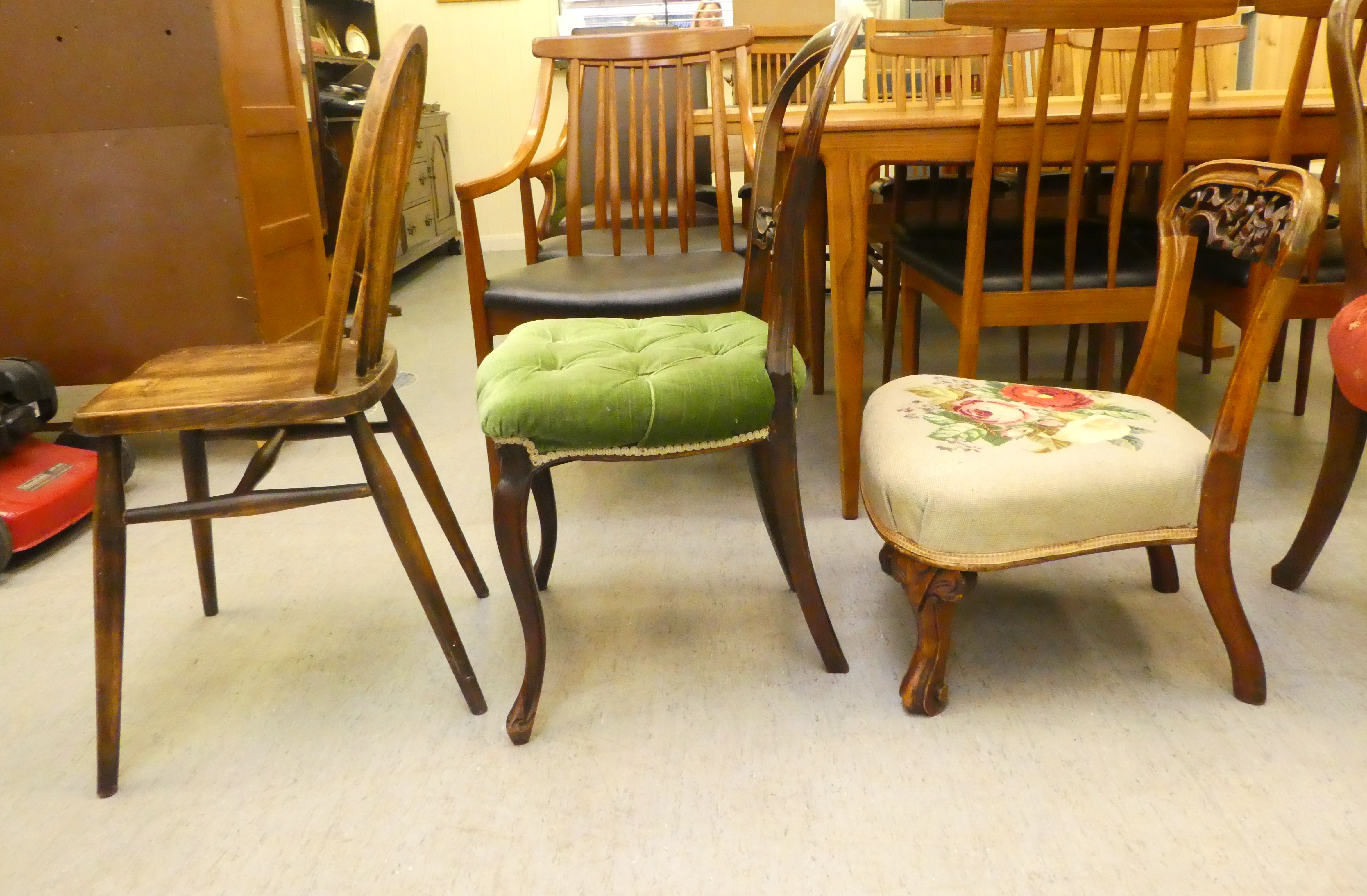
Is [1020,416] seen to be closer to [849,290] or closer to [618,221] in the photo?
[849,290]

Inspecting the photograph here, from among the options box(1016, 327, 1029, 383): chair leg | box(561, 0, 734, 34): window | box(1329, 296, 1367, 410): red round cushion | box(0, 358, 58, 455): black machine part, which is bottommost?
box(1016, 327, 1029, 383): chair leg

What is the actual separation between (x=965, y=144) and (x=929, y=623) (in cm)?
84

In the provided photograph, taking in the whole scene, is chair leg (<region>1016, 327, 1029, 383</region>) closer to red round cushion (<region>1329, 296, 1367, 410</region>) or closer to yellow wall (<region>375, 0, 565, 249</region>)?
red round cushion (<region>1329, 296, 1367, 410</region>)

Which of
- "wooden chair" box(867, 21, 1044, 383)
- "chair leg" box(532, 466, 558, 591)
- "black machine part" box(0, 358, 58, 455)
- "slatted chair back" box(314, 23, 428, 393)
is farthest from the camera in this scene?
"wooden chair" box(867, 21, 1044, 383)

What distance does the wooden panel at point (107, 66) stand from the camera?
192 centimetres

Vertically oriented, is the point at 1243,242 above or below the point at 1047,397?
above

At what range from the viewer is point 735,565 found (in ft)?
5.39

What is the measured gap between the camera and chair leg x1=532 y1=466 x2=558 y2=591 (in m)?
1.50

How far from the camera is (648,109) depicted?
6.73ft

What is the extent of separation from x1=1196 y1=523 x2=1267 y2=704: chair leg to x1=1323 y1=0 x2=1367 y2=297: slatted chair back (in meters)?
0.46

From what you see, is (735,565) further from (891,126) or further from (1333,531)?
(1333,531)

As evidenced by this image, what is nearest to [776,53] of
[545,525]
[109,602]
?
[545,525]

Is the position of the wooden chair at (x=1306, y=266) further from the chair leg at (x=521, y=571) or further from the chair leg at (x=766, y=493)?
the chair leg at (x=521, y=571)

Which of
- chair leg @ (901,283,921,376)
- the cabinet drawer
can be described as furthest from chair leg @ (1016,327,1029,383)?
the cabinet drawer
